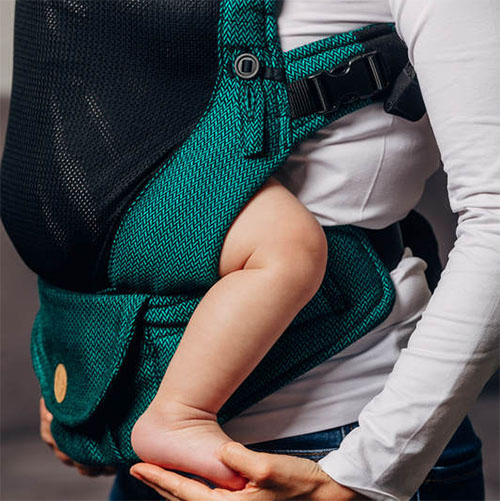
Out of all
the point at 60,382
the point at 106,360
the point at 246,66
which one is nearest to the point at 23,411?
the point at 60,382

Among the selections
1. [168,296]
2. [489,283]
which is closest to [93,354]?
[168,296]

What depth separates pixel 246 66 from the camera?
2.41 feet

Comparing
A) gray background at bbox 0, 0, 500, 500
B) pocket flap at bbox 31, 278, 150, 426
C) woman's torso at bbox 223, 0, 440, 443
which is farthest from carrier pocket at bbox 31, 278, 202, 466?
gray background at bbox 0, 0, 500, 500

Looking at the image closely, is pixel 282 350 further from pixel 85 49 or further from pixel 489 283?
pixel 85 49

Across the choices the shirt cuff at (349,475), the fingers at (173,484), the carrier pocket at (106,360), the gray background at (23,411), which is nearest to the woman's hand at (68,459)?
the carrier pocket at (106,360)

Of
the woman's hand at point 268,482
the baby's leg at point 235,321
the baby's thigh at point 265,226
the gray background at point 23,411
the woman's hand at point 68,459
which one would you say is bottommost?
the gray background at point 23,411

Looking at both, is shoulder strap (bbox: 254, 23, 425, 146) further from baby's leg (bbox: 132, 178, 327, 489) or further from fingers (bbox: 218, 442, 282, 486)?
fingers (bbox: 218, 442, 282, 486)

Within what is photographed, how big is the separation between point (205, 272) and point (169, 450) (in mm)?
165

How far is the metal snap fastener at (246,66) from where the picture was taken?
730 millimetres

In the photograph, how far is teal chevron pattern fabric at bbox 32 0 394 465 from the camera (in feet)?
2.39

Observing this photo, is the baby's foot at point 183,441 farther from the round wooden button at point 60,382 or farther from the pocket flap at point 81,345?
the round wooden button at point 60,382

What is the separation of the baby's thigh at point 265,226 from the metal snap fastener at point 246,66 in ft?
0.34

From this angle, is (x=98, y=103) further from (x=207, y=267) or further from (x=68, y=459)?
(x=68, y=459)

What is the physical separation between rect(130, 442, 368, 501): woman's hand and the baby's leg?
0.05 feet
